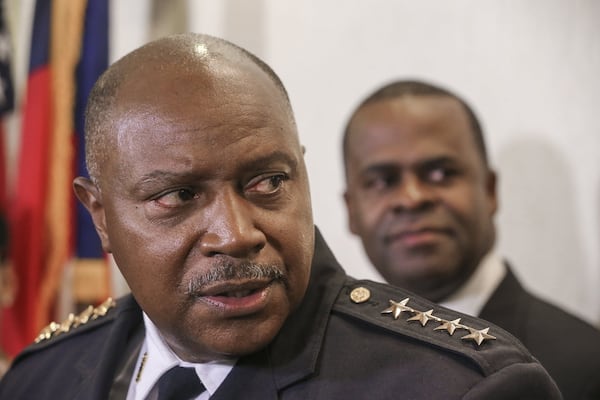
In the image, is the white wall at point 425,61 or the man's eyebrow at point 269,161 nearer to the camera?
the man's eyebrow at point 269,161

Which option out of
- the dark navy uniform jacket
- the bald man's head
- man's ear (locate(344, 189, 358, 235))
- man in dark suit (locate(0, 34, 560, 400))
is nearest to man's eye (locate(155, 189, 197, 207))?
man in dark suit (locate(0, 34, 560, 400))

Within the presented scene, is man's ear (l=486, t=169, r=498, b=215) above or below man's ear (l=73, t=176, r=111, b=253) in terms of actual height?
below

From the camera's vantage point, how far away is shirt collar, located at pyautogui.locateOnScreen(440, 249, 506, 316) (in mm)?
1945

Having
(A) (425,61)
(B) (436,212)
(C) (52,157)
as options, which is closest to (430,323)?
(B) (436,212)

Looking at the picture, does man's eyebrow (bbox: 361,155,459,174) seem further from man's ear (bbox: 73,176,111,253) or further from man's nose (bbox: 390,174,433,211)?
man's ear (bbox: 73,176,111,253)

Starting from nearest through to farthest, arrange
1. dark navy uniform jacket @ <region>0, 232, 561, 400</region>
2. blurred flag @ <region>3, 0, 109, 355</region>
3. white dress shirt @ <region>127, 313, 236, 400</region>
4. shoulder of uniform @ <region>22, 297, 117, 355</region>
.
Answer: dark navy uniform jacket @ <region>0, 232, 561, 400</region> < white dress shirt @ <region>127, 313, 236, 400</region> < shoulder of uniform @ <region>22, 297, 117, 355</region> < blurred flag @ <region>3, 0, 109, 355</region>

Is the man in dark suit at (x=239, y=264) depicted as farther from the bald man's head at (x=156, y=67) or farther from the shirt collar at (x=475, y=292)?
the shirt collar at (x=475, y=292)

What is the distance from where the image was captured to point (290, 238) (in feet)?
3.55

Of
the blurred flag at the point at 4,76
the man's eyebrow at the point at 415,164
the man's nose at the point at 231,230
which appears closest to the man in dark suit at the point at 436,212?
the man's eyebrow at the point at 415,164

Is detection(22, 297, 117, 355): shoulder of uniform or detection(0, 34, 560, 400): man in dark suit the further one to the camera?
detection(22, 297, 117, 355): shoulder of uniform

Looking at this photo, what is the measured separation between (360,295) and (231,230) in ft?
0.90

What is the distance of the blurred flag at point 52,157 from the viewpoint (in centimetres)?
255

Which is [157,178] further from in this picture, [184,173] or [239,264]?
[239,264]

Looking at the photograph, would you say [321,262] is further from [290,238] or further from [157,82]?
[157,82]
